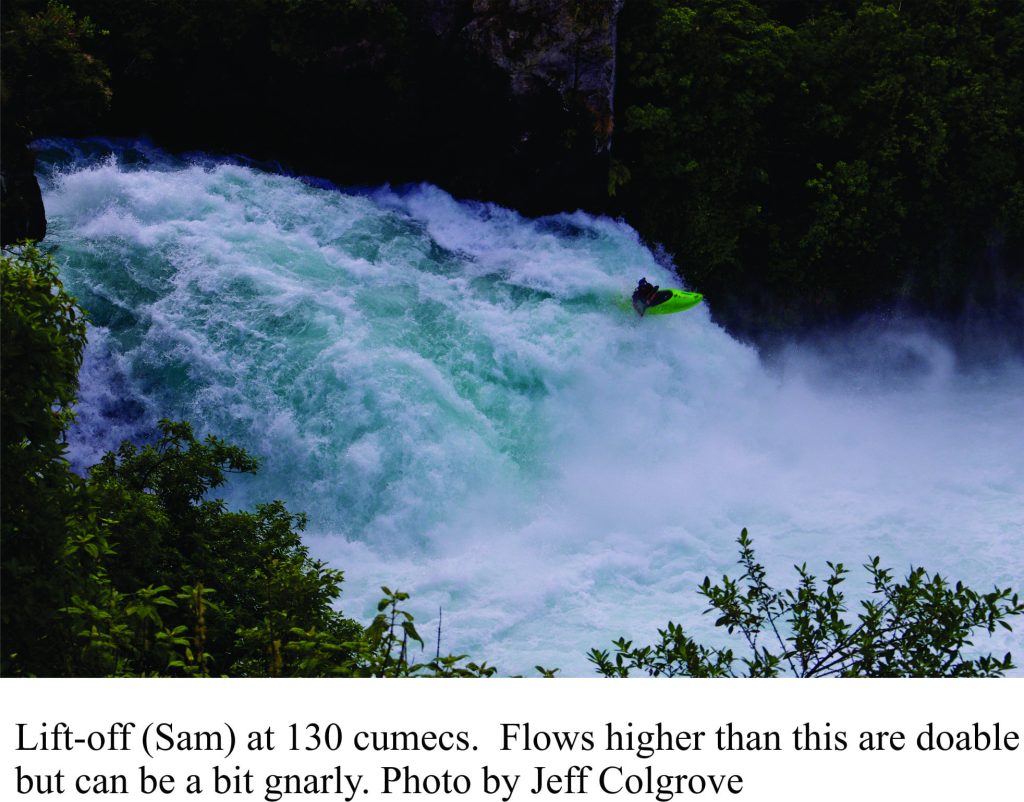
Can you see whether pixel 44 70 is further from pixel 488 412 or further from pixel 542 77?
pixel 542 77

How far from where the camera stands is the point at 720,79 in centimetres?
1667

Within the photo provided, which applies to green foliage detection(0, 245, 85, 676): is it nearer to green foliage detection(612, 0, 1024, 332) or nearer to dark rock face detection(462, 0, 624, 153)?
dark rock face detection(462, 0, 624, 153)

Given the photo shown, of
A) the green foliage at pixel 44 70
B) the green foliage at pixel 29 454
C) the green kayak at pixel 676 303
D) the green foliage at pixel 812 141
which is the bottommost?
the green foliage at pixel 29 454

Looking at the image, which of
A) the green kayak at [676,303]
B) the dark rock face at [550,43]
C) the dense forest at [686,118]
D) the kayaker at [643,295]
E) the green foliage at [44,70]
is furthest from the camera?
the dense forest at [686,118]

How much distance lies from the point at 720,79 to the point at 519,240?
4463 mm

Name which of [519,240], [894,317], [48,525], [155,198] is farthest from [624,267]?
[48,525]

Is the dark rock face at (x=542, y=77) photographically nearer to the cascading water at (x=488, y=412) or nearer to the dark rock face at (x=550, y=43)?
the dark rock face at (x=550, y=43)

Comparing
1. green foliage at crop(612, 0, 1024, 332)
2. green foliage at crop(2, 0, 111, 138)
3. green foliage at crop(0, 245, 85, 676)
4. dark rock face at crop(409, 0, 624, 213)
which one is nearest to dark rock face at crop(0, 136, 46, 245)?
green foliage at crop(2, 0, 111, 138)

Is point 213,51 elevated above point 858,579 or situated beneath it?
elevated above

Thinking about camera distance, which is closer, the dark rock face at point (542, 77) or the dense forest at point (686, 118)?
the dark rock face at point (542, 77)

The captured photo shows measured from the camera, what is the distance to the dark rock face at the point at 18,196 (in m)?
11.2

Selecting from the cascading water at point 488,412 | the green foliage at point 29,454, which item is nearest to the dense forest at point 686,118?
the cascading water at point 488,412

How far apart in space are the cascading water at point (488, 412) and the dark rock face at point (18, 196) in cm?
133
